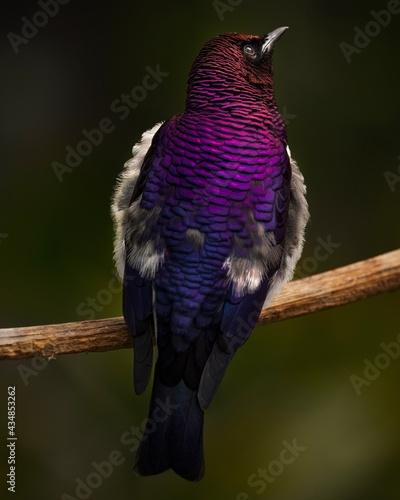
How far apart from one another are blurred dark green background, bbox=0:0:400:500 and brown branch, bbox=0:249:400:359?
1.12m

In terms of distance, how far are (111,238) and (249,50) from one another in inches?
61.1

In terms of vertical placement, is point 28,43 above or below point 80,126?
above

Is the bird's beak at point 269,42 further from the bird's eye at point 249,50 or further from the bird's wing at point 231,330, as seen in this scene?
the bird's wing at point 231,330

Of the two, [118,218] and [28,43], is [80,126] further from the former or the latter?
[118,218]

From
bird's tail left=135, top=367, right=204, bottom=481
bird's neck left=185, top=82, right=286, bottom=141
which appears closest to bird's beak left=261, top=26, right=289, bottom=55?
bird's neck left=185, top=82, right=286, bottom=141

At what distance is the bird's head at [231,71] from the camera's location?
10.8ft

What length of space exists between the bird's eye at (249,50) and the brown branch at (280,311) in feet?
3.15

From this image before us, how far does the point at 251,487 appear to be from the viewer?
4.34 meters

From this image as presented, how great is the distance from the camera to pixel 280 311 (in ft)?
10.7

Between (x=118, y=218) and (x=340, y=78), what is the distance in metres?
2.21

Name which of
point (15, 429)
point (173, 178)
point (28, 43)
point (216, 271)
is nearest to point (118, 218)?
point (173, 178)

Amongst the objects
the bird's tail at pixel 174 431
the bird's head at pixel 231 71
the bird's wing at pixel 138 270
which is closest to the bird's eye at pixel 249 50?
the bird's head at pixel 231 71

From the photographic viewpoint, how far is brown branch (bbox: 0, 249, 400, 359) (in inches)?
120

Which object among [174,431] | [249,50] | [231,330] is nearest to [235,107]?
[249,50]
